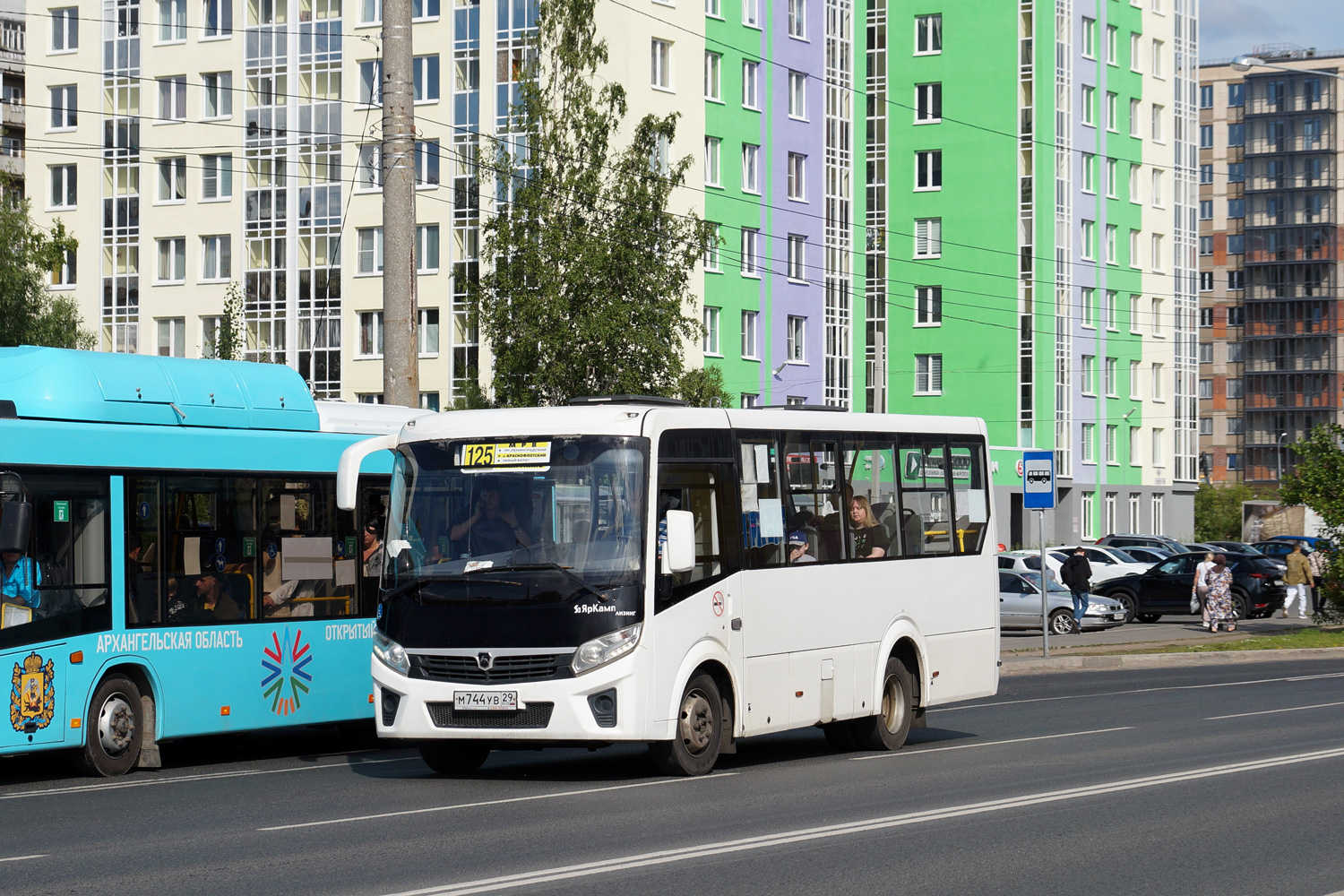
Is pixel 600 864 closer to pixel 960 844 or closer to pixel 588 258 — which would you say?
pixel 960 844

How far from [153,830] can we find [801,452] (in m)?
6.36

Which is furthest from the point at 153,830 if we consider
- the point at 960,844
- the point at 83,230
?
the point at 83,230

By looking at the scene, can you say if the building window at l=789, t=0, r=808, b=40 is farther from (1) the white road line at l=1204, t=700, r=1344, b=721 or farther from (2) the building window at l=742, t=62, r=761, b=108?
(1) the white road line at l=1204, t=700, r=1344, b=721

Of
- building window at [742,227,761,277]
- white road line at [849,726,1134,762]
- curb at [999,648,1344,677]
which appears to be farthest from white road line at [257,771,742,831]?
building window at [742,227,761,277]

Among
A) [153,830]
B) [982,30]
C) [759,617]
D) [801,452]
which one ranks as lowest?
[153,830]

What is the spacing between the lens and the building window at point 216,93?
65938mm

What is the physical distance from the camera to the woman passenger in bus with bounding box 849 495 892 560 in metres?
16.1

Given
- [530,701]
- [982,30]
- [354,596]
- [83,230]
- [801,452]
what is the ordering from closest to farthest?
[530,701]
[801,452]
[354,596]
[83,230]
[982,30]

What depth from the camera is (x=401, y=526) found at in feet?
46.2

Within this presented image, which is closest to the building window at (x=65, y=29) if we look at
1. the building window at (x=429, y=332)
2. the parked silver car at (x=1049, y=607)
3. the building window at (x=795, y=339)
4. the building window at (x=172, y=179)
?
the building window at (x=172, y=179)

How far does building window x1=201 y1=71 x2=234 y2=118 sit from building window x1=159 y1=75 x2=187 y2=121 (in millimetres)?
736

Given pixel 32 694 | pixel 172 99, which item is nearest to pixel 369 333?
pixel 172 99

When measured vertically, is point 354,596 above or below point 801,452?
below

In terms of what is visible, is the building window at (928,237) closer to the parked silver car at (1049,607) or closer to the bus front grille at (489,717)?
the parked silver car at (1049,607)
